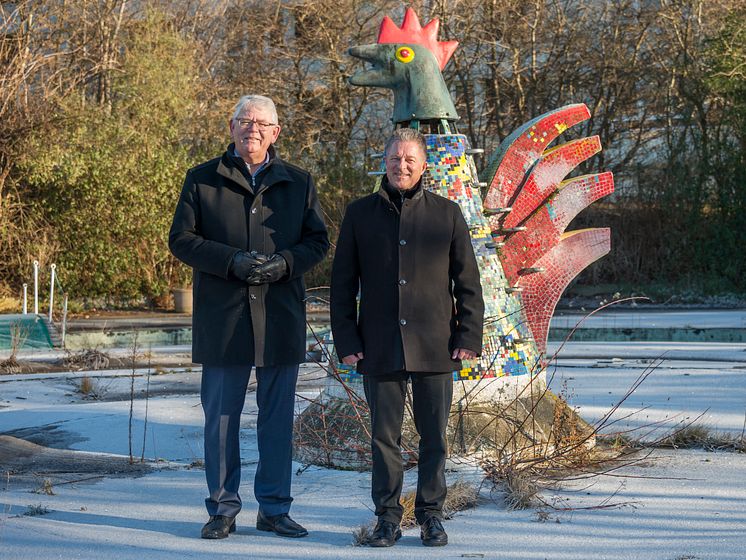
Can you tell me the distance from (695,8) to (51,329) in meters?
15.8

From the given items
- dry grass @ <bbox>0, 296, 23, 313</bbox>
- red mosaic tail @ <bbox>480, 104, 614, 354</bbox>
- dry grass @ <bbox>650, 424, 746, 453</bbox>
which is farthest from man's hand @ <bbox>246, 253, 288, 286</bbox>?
dry grass @ <bbox>0, 296, 23, 313</bbox>

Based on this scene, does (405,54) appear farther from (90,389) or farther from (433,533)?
(90,389)

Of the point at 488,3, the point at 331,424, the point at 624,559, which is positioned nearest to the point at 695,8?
the point at 488,3

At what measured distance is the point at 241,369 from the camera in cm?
477

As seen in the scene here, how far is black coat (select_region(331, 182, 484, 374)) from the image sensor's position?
14.9ft

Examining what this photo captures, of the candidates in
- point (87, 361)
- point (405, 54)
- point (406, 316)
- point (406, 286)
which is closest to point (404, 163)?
point (406, 286)

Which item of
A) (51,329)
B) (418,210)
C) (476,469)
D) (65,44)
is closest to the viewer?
(418,210)

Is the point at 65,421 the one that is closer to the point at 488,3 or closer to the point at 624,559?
the point at 624,559

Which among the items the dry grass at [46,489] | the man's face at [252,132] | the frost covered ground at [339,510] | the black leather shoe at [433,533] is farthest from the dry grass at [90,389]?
the black leather shoe at [433,533]

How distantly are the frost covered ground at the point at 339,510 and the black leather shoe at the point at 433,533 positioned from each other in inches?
1.9

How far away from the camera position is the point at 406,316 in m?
4.54

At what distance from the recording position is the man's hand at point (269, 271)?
459cm

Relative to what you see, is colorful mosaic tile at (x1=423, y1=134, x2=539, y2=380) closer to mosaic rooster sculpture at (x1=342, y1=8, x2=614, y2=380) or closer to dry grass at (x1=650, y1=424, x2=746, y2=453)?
mosaic rooster sculpture at (x1=342, y1=8, x2=614, y2=380)

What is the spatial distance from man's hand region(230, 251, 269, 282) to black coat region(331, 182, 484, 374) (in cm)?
35
